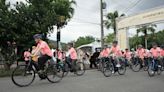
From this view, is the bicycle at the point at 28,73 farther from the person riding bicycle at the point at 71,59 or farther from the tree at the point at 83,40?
the tree at the point at 83,40

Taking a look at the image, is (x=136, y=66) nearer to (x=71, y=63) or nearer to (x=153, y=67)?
(x=153, y=67)

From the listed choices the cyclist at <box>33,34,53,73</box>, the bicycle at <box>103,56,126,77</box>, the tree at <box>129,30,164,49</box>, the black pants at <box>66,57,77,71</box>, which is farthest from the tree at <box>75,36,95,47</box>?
the cyclist at <box>33,34,53,73</box>

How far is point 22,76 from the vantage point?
13375 mm

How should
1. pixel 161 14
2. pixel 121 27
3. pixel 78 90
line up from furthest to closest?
pixel 121 27 → pixel 161 14 → pixel 78 90

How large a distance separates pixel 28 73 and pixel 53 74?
1.76 metres

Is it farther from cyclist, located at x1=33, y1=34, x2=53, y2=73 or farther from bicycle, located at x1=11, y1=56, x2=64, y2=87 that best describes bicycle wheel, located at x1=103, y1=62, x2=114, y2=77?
cyclist, located at x1=33, y1=34, x2=53, y2=73

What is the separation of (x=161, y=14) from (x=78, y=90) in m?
25.0

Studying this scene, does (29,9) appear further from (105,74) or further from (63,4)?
(63,4)

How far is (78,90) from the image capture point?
1224 centimetres

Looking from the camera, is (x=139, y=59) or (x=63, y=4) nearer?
(x=139, y=59)

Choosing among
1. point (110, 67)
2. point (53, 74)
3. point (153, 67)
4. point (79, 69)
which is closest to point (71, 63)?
point (79, 69)

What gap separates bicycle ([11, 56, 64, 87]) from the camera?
13.2 meters

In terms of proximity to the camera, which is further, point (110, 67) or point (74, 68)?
point (74, 68)

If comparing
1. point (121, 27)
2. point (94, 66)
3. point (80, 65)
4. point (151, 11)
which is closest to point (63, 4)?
point (121, 27)
